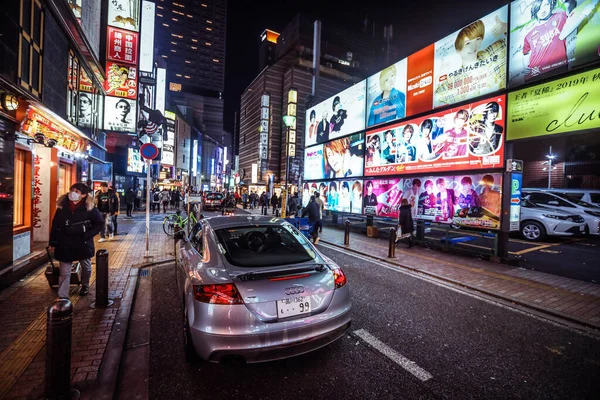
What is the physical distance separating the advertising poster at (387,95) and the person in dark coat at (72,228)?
11.9 m

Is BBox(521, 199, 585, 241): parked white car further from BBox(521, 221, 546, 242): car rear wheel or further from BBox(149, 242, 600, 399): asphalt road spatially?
BBox(149, 242, 600, 399): asphalt road

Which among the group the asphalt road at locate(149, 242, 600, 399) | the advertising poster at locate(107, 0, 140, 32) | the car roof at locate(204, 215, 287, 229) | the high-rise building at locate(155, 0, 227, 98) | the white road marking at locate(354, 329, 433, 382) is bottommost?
the asphalt road at locate(149, 242, 600, 399)

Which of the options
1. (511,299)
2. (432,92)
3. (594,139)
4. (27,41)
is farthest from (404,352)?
(594,139)

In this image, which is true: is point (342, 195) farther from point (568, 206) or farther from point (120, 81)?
point (120, 81)

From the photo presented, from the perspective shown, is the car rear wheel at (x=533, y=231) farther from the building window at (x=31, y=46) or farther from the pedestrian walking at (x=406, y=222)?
the building window at (x=31, y=46)

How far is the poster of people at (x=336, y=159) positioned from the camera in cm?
1500

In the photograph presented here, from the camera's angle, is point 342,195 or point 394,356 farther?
point 342,195

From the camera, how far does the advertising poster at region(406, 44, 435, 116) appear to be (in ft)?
37.3

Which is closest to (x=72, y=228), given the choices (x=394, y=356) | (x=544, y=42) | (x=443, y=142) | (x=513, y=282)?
(x=394, y=356)

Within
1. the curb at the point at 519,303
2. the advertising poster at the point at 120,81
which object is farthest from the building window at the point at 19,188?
the curb at the point at 519,303

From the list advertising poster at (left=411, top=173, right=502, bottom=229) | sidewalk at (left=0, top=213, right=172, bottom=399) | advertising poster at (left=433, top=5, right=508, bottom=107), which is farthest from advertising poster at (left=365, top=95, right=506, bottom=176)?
sidewalk at (left=0, top=213, right=172, bottom=399)

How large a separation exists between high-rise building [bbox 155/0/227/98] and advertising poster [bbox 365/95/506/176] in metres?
155

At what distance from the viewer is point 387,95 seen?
13375 mm

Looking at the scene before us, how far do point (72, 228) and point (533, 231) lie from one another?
1522cm
